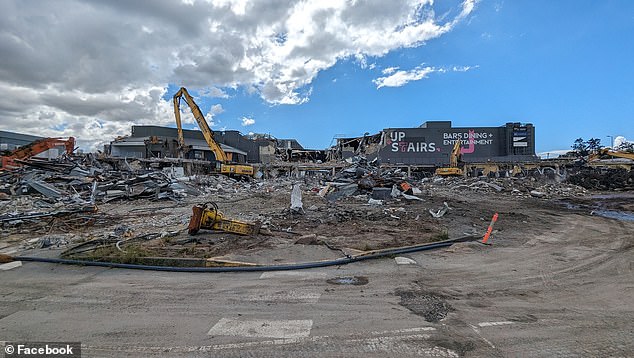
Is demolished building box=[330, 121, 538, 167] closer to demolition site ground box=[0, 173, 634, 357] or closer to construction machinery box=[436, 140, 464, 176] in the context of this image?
construction machinery box=[436, 140, 464, 176]

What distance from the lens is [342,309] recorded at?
3879 mm

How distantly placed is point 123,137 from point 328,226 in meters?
55.5

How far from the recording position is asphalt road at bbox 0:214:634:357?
3045 mm

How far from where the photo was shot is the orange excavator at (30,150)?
899 inches

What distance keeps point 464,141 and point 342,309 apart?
60662mm

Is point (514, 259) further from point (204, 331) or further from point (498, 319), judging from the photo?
point (204, 331)

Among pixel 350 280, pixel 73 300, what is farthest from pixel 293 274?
pixel 73 300

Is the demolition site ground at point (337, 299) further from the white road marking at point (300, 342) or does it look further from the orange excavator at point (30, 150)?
the orange excavator at point (30, 150)

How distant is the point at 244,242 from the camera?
298 inches

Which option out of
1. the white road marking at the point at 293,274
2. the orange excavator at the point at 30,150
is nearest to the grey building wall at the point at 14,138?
the orange excavator at the point at 30,150

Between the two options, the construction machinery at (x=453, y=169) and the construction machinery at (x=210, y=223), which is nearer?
the construction machinery at (x=210, y=223)

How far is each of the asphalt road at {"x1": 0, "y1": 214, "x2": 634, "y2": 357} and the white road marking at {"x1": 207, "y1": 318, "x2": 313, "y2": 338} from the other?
2 cm

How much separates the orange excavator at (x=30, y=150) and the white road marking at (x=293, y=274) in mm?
27069

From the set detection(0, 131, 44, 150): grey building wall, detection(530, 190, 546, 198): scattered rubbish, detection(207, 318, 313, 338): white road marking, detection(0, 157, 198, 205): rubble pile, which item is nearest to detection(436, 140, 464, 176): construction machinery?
detection(530, 190, 546, 198): scattered rubbish
